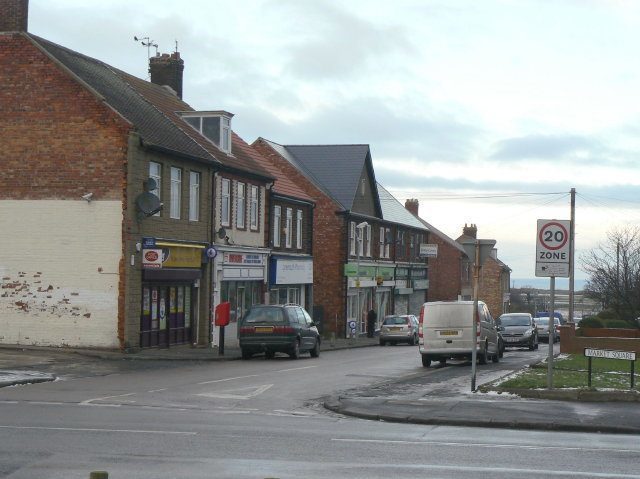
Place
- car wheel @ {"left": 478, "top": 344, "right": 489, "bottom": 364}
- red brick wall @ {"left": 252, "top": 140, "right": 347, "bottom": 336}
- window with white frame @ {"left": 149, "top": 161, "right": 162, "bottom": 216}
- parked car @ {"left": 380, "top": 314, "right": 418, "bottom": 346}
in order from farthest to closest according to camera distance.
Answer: red brick wall @ {"left": 252, "top": 140, "right": 347, "bottom": 336} < parked car @ {"left": 380, "top": 314, "right": 418, "bottom": 346} < window with white frame @ {"left": 149, "top": 161, "right": 162, "bottom": 216} < car wheel @ {"left": 478, "top": 344, "right": 489, "bottom": 364}

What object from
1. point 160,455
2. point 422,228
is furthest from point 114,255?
point 422,228

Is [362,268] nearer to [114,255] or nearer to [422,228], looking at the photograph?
[422,228]

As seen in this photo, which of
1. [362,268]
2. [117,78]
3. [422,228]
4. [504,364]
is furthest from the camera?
[422,228]

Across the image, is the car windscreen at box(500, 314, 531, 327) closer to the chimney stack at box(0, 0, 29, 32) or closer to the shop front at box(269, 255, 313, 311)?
the shop front at box(269, 255, 313, 311)

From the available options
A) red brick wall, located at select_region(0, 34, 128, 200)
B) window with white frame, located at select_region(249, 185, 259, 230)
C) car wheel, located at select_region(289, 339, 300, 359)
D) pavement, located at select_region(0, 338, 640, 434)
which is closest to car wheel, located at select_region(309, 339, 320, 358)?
car wheel, located at select_region(289, 339, 300, 359)

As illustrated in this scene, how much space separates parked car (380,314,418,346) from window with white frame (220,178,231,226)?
13671 mm

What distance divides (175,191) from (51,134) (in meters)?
4.87

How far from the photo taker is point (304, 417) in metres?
17.1

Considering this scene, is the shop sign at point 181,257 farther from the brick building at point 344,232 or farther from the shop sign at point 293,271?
the brick building at point 344,232

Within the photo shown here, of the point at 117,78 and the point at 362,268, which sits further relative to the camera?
the point at 362,268

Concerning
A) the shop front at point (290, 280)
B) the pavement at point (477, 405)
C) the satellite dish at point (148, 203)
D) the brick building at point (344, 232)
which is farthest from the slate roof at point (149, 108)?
the brick building at point (344, 232)

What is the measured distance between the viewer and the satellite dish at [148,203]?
31.8 metres

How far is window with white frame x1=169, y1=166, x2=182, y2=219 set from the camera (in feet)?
116

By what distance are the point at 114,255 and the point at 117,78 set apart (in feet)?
31.4
